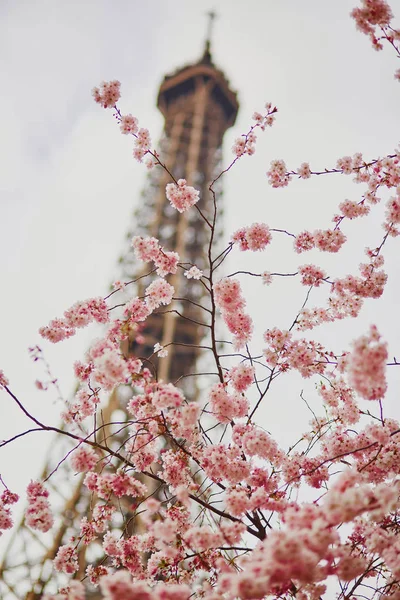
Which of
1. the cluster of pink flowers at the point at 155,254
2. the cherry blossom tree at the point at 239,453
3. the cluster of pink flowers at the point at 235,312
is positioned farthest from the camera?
the cluster of pink flowers at the point at 155,254

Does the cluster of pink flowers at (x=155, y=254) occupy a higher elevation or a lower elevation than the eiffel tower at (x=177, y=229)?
lower

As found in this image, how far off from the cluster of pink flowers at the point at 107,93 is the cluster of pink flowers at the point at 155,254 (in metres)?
0.94

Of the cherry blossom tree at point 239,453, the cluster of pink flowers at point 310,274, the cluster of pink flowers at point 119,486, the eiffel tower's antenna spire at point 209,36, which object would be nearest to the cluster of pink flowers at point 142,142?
the cherry blossom tree at point 239,453

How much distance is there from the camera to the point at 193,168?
18.2 metres

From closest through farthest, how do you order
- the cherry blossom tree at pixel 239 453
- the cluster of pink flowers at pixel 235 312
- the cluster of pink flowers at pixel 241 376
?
the cherry blossom tree at pixel 239 453
the cluster of pink flowers at pixel 241 376
the cluster of pink flowers at pixel 235 312

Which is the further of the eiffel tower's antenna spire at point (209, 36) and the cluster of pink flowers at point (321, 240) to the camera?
the eiffel tower's antenna spire at point (209, 36)

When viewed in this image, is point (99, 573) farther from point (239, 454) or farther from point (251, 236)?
point (251, 236)

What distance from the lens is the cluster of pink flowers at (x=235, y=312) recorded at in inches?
135

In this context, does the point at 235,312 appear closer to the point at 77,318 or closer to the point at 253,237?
the point at 253,237

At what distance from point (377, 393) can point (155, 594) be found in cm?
123

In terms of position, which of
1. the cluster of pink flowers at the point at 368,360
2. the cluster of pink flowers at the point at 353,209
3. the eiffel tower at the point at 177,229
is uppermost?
the eiffel tower at the point at 177,229

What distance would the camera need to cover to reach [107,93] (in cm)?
349

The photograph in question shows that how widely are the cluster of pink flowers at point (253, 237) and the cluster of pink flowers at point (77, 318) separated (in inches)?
41.4

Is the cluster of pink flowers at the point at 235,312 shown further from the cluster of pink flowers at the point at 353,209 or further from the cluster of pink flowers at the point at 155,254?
the cluster of pink flowers at the point at 353,209
